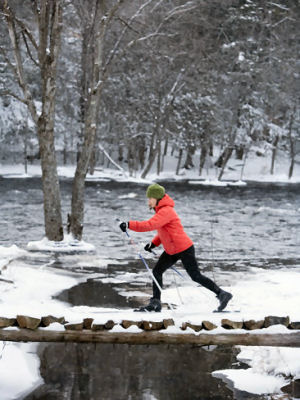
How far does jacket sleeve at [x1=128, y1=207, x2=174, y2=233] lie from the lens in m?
7.28

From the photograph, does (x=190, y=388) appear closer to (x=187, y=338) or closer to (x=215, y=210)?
(x=187, y=338)

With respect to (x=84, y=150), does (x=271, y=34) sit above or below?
above

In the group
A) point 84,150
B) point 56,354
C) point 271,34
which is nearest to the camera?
point 56,354

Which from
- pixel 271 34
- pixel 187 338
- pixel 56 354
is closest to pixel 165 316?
pixel 187 338

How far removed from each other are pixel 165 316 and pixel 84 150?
343 inches

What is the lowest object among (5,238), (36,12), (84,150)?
(5,238)

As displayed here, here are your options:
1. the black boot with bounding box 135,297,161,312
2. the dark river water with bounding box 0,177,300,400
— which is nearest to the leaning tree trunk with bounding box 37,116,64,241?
the dark river water with bounding box 0,177,300,400

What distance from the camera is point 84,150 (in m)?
14.7

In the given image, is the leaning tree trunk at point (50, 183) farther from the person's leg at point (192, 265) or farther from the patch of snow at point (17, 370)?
the patch of snow at point (17, 370)

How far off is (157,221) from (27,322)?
6.93ft

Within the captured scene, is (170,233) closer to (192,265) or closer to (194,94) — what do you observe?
(192,265)

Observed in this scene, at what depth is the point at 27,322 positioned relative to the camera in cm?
596

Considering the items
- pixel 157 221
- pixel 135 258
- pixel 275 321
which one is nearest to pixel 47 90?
pixel 135 258

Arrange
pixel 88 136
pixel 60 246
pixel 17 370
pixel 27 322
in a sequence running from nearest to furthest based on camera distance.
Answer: pixel 27 322 → pixel 17 370 → pixel 60 246 → pixel 88 136
